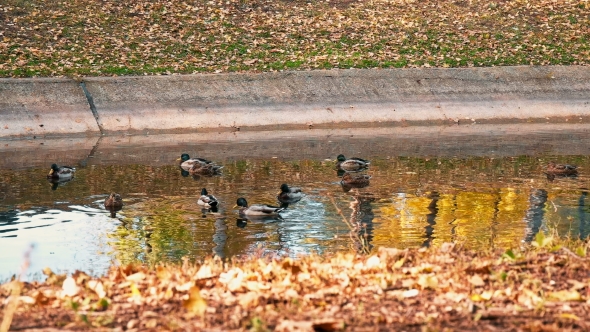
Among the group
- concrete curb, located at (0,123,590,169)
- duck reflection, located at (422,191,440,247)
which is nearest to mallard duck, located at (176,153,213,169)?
concrete curb, located at (0,123,590,169)

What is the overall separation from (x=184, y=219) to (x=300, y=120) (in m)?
12.3

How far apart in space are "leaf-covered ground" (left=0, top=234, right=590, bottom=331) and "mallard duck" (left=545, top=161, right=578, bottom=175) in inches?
391

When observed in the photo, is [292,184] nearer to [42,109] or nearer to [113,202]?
[113,202]

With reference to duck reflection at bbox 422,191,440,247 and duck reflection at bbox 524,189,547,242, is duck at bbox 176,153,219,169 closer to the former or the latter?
duck reflection at bbox 422,191,440,247

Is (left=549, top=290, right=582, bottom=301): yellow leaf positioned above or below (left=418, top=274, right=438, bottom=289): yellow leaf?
below

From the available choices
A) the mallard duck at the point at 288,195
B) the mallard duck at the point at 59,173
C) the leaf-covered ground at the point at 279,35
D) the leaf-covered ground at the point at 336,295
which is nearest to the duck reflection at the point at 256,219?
the mallard duck at the point at 288,195

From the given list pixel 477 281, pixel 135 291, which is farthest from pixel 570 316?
pixel 135 291

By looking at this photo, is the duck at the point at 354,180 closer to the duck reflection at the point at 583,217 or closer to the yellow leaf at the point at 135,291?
the duck reflection at the point at 583,217

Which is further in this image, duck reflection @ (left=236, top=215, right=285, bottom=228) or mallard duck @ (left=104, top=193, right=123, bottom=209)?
mallard duck @ (left=104, top=193, right=123, bottom=209)

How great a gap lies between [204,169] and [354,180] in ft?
11.9

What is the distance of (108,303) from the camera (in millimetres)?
7934

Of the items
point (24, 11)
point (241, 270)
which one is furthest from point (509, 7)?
point (241, 270)

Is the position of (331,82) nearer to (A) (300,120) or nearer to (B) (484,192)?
(A) (300,120)

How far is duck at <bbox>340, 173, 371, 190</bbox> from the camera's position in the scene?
1816 centimetres
